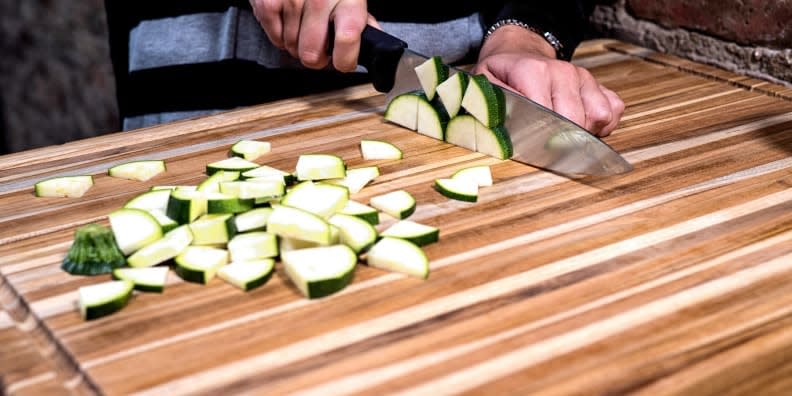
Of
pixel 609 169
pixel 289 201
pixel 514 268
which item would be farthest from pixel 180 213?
pixel 609 169

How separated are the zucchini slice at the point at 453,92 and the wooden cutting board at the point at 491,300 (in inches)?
4.0

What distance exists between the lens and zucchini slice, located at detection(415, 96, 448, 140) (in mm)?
1854

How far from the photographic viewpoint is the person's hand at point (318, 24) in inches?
73.5

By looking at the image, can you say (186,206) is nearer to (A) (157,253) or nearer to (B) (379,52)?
(A) (157,253)

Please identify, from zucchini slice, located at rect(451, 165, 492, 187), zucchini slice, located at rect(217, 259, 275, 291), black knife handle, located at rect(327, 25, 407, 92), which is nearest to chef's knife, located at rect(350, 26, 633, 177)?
black knife handle, located at rect(327, 25, 407, 92)

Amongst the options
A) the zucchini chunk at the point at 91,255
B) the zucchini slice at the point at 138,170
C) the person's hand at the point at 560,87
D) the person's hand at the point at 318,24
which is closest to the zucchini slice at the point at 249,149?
the zucchini slice at the point at 138,170

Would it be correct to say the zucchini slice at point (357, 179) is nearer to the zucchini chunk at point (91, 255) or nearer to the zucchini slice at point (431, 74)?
the zucchini slice at point (431, 74)

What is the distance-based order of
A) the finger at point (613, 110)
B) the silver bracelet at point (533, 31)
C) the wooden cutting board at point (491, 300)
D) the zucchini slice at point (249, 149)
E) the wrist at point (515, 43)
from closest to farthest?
the wooden cutting board at point (491, 300) < the zucchini slice at point (249, 149) < the finger at point (613, 110) < the wrist at point (515, 43) < the silver bracelet at point (533, 31)

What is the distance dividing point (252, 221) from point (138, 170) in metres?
0.40

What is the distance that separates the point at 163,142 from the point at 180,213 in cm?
50

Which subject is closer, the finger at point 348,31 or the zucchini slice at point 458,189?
the zucchini slice at point 458,189

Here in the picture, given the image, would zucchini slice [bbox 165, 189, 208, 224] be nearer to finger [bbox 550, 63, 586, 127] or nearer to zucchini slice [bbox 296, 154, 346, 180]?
zucchini slice [bbox 296, 154, 346, 180]

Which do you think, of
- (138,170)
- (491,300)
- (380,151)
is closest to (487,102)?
(380,151)

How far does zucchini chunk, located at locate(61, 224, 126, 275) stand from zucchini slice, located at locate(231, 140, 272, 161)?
1.48 ft
